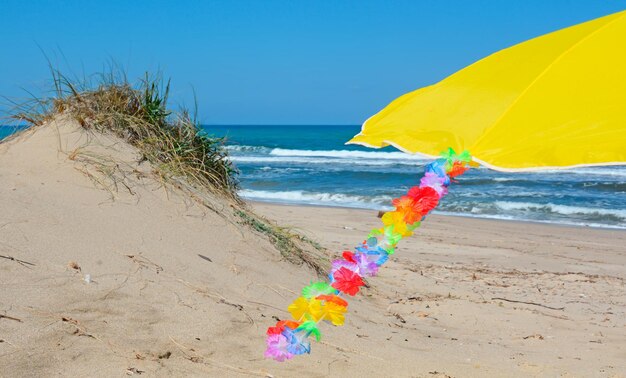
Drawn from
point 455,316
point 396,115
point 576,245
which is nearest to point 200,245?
point 396,115

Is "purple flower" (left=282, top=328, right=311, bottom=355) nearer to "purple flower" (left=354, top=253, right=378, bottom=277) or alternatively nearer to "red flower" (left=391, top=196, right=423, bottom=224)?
"purple flower" (left=354, top=253, right=378, bottom=277)

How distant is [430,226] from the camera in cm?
1305

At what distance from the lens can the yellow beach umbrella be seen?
2.96 metres

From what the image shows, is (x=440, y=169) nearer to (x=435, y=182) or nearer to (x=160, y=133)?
(x=435, y=182)

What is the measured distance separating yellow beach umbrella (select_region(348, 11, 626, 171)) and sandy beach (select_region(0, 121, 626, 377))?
1.34 m

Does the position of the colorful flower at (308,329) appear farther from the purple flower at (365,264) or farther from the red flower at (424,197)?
the red flower at (424,197)

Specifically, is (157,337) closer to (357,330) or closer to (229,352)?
(229,352)

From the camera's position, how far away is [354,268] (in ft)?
15.5

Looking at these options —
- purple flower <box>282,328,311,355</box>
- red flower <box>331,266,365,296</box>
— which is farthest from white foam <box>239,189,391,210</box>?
purple flower <box>282,328,311,355</box>

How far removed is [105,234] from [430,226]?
9.10 metres

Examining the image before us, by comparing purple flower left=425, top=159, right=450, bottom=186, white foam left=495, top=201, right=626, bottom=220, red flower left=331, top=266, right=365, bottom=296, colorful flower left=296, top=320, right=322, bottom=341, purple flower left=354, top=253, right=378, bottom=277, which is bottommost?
colorful flower left=296, top=320, right=322, bottom=341

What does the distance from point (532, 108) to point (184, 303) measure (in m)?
2.20

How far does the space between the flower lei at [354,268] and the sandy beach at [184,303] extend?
0.13 meters

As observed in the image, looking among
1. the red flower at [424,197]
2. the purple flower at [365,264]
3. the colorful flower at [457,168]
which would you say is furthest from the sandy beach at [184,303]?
the colorful flower at [457,168]
